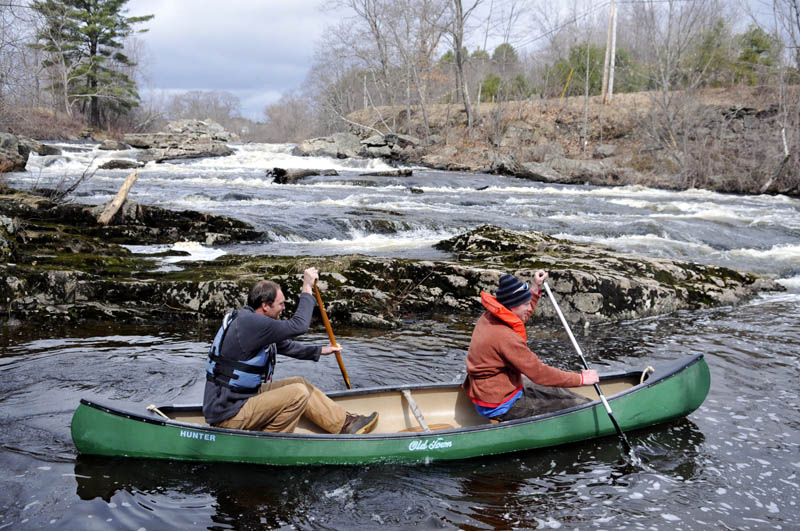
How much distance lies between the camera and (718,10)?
105 feet

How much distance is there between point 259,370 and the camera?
180 inches

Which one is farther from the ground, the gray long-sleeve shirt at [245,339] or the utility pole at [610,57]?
the utility pole at [610,57]

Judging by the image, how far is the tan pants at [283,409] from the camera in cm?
455

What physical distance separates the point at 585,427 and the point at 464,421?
3.52 feet

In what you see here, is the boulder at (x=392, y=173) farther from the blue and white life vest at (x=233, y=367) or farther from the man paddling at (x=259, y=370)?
the blue and white life vest at (x=233, y=367)

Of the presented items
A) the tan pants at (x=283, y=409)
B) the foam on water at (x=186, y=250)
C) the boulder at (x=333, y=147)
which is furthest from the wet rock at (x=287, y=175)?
the tan pants at (x=283, y=409)

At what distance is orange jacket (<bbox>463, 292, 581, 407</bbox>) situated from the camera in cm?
466

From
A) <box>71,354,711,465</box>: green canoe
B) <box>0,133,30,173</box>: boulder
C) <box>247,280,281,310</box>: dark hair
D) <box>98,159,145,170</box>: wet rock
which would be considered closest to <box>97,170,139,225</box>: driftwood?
<box>71,354,711,465</box>: green canoe

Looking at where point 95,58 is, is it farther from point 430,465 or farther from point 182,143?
point 430,465

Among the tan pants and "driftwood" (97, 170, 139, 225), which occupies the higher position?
"driftwood" (97, 170, 139, 225)

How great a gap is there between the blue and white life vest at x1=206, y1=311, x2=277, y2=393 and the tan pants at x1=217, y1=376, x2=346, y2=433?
0.15 m

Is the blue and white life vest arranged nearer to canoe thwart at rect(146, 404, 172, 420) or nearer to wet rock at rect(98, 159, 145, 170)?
canoe thwart at rect(146, 404, 172, 420)

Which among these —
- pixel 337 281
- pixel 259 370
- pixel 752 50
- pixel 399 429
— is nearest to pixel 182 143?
pixel 337 281

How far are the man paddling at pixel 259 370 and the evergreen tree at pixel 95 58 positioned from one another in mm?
40567
